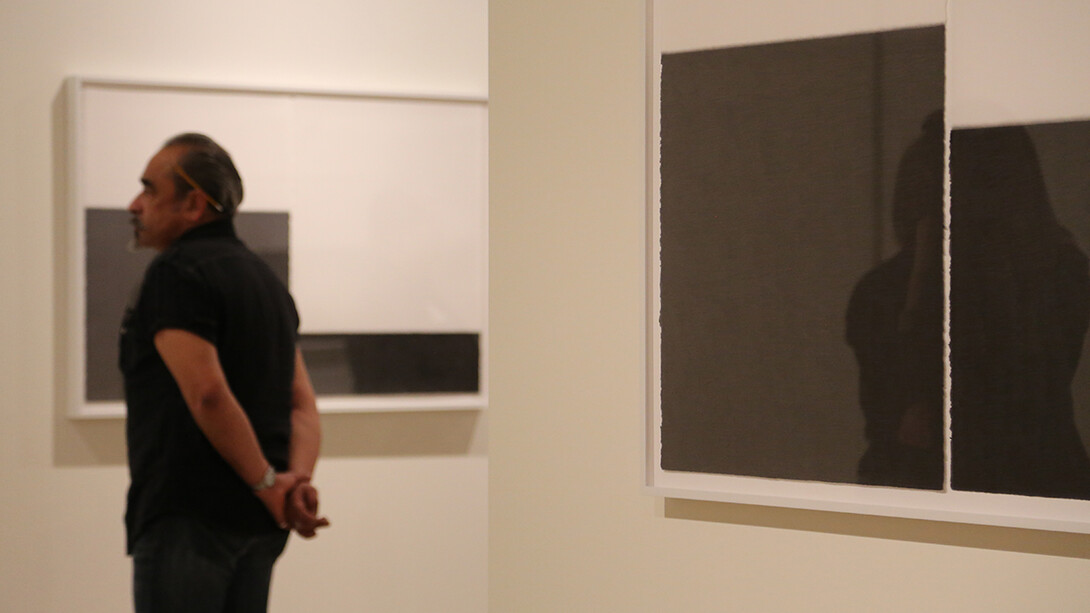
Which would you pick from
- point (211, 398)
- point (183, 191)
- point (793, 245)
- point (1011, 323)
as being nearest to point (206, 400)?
point (211, 398)

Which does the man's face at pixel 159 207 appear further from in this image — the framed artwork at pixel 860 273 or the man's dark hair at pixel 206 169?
the framed artwork at pixel 860 273

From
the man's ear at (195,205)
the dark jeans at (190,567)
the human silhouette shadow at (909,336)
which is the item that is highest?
the man's ear at (195,205)

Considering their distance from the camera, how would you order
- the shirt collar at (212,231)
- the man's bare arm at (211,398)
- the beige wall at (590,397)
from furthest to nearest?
the shirt collar at (212,231)
the man's bare arm at (211,398)
the beige wall at (590,397)

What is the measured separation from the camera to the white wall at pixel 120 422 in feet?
5.53

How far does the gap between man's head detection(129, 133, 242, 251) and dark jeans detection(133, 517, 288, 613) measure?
56cm

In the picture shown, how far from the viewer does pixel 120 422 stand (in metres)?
1.71

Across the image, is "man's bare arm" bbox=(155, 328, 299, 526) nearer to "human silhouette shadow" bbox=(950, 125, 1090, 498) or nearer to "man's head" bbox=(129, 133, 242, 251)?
"man's head" bbox=(129, 133, 242, 251)

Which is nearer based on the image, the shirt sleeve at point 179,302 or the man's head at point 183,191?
the shirt sleeve at point 179,302

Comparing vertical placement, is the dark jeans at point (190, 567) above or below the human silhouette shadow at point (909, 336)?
below

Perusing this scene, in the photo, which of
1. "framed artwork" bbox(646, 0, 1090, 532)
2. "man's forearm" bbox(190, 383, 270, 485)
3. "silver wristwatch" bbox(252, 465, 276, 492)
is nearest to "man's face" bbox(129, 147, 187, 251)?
"man's forearm" bbox(190, 383, 270, 485)

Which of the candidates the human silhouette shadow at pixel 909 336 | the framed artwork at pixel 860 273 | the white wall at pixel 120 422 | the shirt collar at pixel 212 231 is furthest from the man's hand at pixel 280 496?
the human silhouette shadow at pixel 909 336

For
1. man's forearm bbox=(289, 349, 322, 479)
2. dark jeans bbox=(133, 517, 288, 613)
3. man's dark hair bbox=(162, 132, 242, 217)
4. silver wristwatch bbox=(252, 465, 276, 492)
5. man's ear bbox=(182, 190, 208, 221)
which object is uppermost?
man's dark hair bbox=(162, 132, 242, 217)

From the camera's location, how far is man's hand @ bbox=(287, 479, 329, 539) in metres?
1.74

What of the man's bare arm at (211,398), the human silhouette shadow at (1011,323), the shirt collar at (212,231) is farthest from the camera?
the shirt collar at (212,231)
